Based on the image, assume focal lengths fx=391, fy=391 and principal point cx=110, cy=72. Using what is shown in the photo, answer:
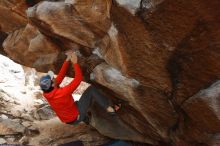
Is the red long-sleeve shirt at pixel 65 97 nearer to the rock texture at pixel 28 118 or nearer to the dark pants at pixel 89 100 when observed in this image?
the dark pants at pixel 89 100

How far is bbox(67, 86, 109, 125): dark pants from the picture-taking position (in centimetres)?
1099

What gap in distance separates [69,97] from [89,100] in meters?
0.78

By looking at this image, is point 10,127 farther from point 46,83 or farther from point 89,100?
point 46,83

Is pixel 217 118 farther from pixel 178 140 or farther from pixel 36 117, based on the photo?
pixel 36 117

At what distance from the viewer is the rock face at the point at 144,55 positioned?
733 centimetres

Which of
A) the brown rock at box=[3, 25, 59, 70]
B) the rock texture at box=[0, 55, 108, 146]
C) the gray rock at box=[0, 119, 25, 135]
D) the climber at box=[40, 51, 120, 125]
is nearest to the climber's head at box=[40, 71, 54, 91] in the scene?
the climber at box=[40, 51, 120, 125]

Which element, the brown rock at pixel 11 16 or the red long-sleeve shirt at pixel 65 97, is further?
the brown rock at pixel 11 16

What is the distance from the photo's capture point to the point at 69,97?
1059 centimetres

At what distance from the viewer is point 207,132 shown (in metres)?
8.41

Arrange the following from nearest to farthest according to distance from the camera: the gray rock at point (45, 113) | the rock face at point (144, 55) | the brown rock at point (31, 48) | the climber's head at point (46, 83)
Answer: the rock face at point (144, 55), the climber's head at point (46, 83), the brown rock at point (31, 48), the gray rock at point (45, 113)

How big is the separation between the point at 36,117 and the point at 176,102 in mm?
7539

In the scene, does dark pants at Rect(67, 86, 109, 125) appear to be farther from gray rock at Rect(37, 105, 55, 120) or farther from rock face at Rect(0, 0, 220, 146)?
gray rock at Rect(37, 105, 55, 120)

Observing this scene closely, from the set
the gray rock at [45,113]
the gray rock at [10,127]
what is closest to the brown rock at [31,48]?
the gray rock at [10,127]

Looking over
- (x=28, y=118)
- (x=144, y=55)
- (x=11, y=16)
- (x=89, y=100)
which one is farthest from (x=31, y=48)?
(x=144, y=55)
